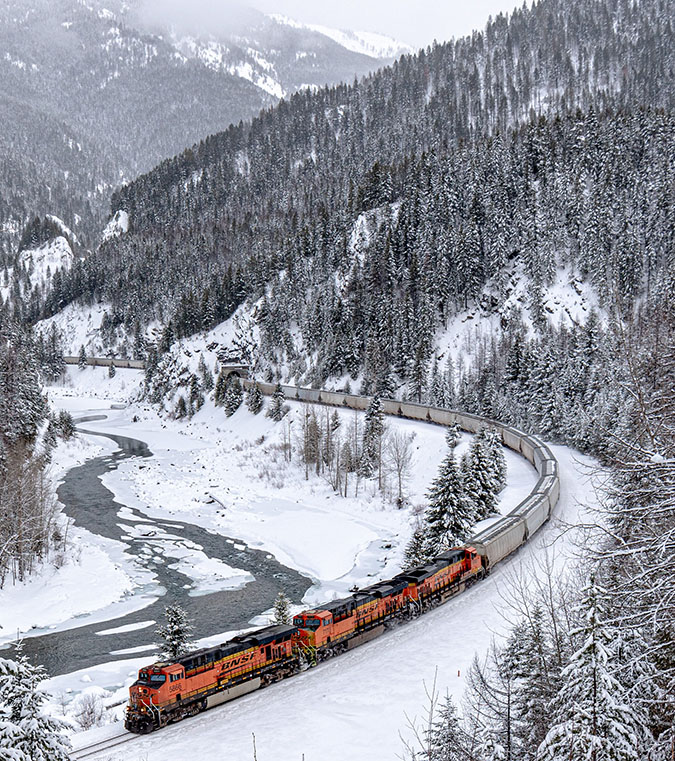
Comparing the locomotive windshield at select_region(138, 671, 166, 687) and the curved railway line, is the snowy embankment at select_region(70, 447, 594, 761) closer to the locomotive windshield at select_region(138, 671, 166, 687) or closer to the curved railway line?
the locomotive windshield at select_region(138, 671, 166, 687)

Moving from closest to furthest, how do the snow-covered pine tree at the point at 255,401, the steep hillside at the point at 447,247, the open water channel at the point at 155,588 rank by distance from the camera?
the open water channel at the point at 155,588 < the snow-covered pine tree at the point at 255,401 < the steep hillside at the point at 447,247

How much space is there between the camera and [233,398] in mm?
110438

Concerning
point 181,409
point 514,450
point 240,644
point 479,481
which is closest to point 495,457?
point 479,481

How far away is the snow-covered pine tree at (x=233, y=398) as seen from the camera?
11000 centimetres

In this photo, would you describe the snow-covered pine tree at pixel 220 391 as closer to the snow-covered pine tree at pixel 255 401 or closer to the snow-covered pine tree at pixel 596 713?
the snow-covered pine tree at pixel 255 401

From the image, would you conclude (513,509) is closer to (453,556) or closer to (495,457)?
(495,457)

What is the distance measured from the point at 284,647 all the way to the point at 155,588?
2089 cm

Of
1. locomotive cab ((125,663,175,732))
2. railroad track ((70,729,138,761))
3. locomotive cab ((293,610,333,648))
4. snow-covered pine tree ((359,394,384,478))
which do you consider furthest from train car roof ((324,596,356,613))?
snow-covered pine tree ((359,394,384,478))

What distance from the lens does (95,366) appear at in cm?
17212

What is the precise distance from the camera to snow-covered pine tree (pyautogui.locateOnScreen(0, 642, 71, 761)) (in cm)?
1202

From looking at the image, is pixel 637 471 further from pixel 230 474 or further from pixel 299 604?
pixel 230 474

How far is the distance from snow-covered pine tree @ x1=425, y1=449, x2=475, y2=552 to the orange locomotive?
5407mm

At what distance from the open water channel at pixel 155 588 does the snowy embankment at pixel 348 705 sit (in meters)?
12.5

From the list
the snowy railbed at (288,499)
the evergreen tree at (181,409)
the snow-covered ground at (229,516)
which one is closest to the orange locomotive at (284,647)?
the snow-covered ground at (229,516)
